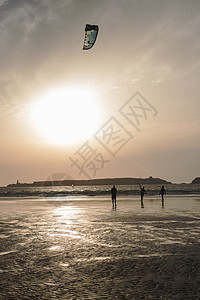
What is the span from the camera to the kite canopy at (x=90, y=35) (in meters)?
16.9

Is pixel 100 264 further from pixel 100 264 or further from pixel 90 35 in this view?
pixel 90 35

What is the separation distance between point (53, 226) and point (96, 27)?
10.8 metres

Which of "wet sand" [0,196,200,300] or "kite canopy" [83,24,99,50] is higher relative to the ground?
"kite canopy" [83,24,99,50]

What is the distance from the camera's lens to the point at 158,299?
17.9 ft

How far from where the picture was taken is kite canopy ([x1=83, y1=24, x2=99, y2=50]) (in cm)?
1689

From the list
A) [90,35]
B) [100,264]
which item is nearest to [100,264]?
[100,264]

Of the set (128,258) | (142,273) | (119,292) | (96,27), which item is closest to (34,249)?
(128,258)

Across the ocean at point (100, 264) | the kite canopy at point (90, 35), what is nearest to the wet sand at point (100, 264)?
the ocean at point (100, 264)

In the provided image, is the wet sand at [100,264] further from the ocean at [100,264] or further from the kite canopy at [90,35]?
the kite canopy at [90,35]

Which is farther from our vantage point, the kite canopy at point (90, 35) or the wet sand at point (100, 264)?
the kite canopy at point (90, 35)

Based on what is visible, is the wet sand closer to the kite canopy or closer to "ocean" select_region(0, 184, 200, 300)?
"ocean" select_region(0, 184, 200, 300)

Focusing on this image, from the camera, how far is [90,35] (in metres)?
17.2

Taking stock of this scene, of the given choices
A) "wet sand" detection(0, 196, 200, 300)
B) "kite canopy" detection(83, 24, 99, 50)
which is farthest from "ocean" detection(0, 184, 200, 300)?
"kite canopy" detection(83, 24, 99, 50)

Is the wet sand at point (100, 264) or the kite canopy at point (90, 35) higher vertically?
the kite canopy at point (90, 35)
